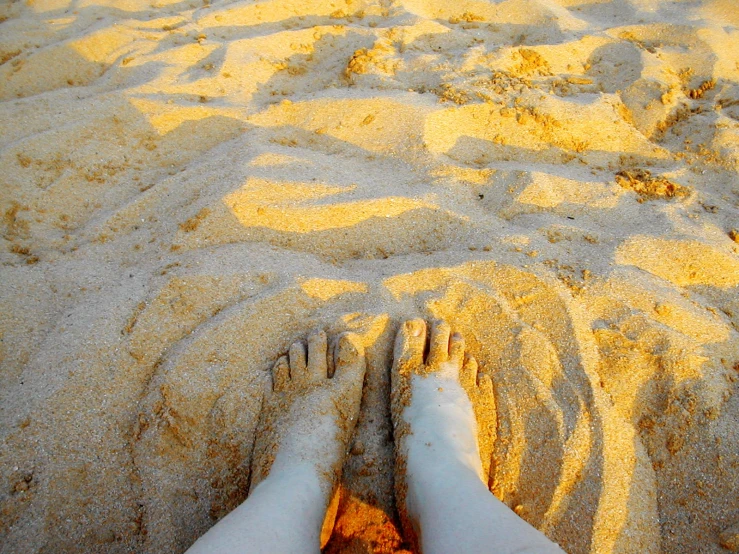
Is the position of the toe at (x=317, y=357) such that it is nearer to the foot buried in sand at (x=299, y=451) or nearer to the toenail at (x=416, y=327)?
the foot buried in sand at (x=299, y=451)

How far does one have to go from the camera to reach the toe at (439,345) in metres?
1.70

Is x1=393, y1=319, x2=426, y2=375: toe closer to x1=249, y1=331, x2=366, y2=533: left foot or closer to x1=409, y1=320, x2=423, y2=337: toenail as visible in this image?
x1=409, y1=320, x2=423, y2=337: toenail

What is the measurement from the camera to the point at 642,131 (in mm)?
2484

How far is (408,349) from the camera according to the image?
1702mm

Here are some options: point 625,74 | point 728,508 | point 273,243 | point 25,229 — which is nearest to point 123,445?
point 273,243

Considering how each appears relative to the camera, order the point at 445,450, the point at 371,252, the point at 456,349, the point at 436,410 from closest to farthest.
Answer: the point at 445,450
the point at 436,410
the point at 456,349
the point at 371,252

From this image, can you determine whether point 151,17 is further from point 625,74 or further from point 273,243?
point 625,74

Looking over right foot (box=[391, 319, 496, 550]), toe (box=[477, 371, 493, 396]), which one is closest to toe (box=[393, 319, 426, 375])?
right foot (box=[391, 319, 496, 550])

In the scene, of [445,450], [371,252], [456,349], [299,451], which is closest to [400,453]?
[445,450]

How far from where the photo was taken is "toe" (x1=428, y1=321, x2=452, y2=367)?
170 cm

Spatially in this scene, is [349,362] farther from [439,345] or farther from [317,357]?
[439,345]

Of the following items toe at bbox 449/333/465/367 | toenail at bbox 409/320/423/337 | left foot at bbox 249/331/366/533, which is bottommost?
left foot at bbox 249/331/366/533

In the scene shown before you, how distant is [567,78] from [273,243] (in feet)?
6.50

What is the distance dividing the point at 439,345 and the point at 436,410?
0.23 meters
